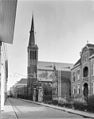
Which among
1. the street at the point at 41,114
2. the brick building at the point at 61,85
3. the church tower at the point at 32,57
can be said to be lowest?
the street at the point at 41,114

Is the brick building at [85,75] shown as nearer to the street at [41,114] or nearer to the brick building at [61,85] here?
the brick building at [61,85]

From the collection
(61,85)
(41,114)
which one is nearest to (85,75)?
(61,85)

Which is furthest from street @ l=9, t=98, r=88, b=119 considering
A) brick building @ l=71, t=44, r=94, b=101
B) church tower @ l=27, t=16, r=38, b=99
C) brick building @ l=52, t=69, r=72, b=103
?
church tower @ l=27, t=16, r=38, b=99

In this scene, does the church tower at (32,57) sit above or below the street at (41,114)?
above

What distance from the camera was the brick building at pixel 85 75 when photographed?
34269 millimetres

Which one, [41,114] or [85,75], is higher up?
[85,75]

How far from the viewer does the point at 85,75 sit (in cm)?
3784

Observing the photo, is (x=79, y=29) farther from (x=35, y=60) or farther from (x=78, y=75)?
(x=35, y=60)

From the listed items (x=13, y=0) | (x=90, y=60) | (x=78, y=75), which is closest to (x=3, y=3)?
(x=13, y=0)

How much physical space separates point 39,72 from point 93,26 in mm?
83911

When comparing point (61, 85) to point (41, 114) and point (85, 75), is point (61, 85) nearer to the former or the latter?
point (85, 75)

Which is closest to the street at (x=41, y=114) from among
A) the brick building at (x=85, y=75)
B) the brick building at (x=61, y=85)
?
the brick building at (x=85, y=75)

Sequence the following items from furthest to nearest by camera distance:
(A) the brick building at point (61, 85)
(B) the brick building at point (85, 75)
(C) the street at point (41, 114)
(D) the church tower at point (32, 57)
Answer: (D) the church tower at point (32, 57) < (A) the brick building at point (61, 85) < (B) the brick building at point (85, 75) < (C) the street at point (41, 114)

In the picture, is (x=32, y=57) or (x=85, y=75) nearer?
(x=85, y=75)
